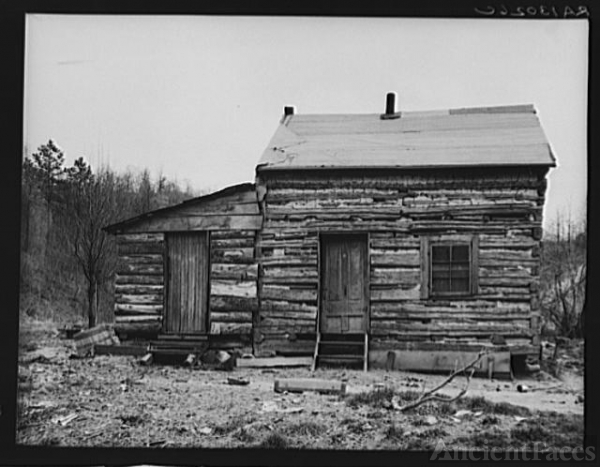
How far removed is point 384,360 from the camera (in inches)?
291

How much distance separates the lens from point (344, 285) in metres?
7.53

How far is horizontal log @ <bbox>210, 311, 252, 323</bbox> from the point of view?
24.7 feet

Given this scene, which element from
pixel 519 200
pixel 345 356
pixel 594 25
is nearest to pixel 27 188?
pixel 345 356

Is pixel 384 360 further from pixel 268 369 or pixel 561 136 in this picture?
pixel 561 136

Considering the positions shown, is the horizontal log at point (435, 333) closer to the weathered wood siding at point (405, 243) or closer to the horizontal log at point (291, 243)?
the weathered wood siding at point (405, 243)

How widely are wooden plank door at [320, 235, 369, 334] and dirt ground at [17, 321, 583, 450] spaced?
1.45 feet

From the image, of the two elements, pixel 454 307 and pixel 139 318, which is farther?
pixel 139 318

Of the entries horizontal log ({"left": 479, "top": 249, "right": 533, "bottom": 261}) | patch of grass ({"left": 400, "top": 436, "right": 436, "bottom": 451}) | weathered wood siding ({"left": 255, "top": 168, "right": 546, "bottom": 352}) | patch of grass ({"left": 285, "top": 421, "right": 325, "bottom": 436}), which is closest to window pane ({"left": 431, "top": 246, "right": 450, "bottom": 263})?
weathered wood siding ({"left": 255, "top": 168, "right": 546, "bottom": 352})

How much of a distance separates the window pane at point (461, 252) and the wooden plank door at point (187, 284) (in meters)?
2.19

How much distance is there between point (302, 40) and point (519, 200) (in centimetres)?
232

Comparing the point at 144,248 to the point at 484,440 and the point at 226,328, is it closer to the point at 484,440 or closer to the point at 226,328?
the point at 226,328

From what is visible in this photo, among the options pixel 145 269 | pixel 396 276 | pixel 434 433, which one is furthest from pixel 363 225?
pixel 145 269

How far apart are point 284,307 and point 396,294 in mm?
992

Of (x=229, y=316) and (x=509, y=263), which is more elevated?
(x=509, y=263)
